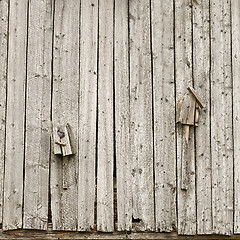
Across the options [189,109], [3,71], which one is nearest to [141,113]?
[189,109]

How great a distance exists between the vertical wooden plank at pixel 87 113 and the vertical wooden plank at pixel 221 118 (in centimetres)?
132

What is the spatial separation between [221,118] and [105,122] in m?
1.29

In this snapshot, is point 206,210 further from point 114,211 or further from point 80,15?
point 80,15

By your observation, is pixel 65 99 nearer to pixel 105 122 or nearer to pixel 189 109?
pixel 105 122

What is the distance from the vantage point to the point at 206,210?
205 inches

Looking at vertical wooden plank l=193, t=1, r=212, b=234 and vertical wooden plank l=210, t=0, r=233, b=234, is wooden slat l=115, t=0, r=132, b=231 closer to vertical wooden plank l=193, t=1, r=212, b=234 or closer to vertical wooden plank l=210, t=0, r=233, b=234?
vertical wooden plank l=193, t=1, r=212, b=234

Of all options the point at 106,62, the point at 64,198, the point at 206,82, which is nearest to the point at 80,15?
the point at 106,62

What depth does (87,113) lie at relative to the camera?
524 centimetres

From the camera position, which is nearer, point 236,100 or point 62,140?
point 62,140

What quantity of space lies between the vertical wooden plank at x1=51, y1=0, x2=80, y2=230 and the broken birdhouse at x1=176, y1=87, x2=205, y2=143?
1144 millimetres

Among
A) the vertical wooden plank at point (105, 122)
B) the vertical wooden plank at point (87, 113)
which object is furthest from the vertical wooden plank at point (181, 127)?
the vertical wooden plank at point (87, 113)

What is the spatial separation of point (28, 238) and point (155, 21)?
277 centimetres

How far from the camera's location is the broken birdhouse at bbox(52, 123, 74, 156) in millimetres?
5118

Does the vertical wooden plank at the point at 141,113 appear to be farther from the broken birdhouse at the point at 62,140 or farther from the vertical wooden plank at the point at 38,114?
the vertical wooden plank at the point at 38,114
